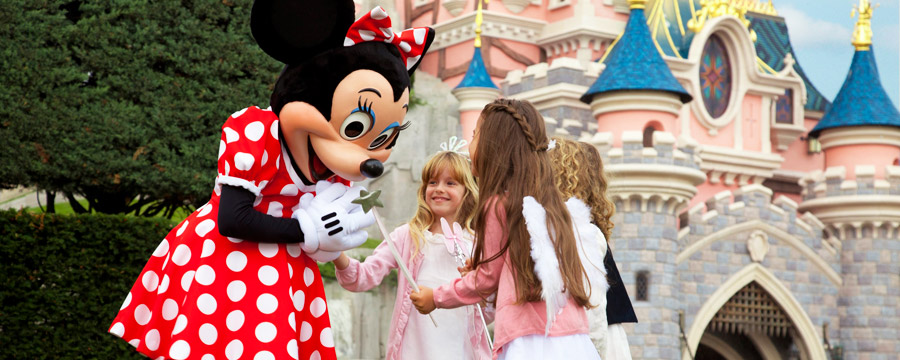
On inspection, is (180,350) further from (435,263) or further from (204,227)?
(435,263)

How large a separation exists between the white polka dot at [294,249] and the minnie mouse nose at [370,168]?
315 mm

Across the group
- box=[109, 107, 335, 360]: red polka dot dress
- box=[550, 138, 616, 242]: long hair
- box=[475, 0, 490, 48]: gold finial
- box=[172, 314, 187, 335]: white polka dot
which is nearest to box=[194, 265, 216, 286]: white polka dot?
box=[109, 107, 335, 360]: red polka dot dress

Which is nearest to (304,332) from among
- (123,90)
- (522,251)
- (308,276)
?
(308,276)

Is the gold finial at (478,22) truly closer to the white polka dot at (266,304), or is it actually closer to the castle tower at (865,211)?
the castle tower at (865,211)

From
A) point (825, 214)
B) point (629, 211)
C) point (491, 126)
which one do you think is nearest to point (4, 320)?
point (491, 126)

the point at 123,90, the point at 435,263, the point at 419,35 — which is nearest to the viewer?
the point at 419,35

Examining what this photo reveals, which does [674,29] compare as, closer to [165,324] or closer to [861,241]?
[861,241]

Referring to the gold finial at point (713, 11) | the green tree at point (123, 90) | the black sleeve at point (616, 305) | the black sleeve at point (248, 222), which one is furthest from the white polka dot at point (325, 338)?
the gold finial at point (713, 11)

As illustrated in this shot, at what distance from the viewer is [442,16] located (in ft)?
53.4

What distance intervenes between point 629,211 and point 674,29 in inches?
136

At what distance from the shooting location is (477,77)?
1435 cm

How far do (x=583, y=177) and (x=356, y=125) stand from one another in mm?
1035

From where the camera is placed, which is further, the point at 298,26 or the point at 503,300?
the point at 298,26

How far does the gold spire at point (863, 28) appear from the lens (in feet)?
51.4
